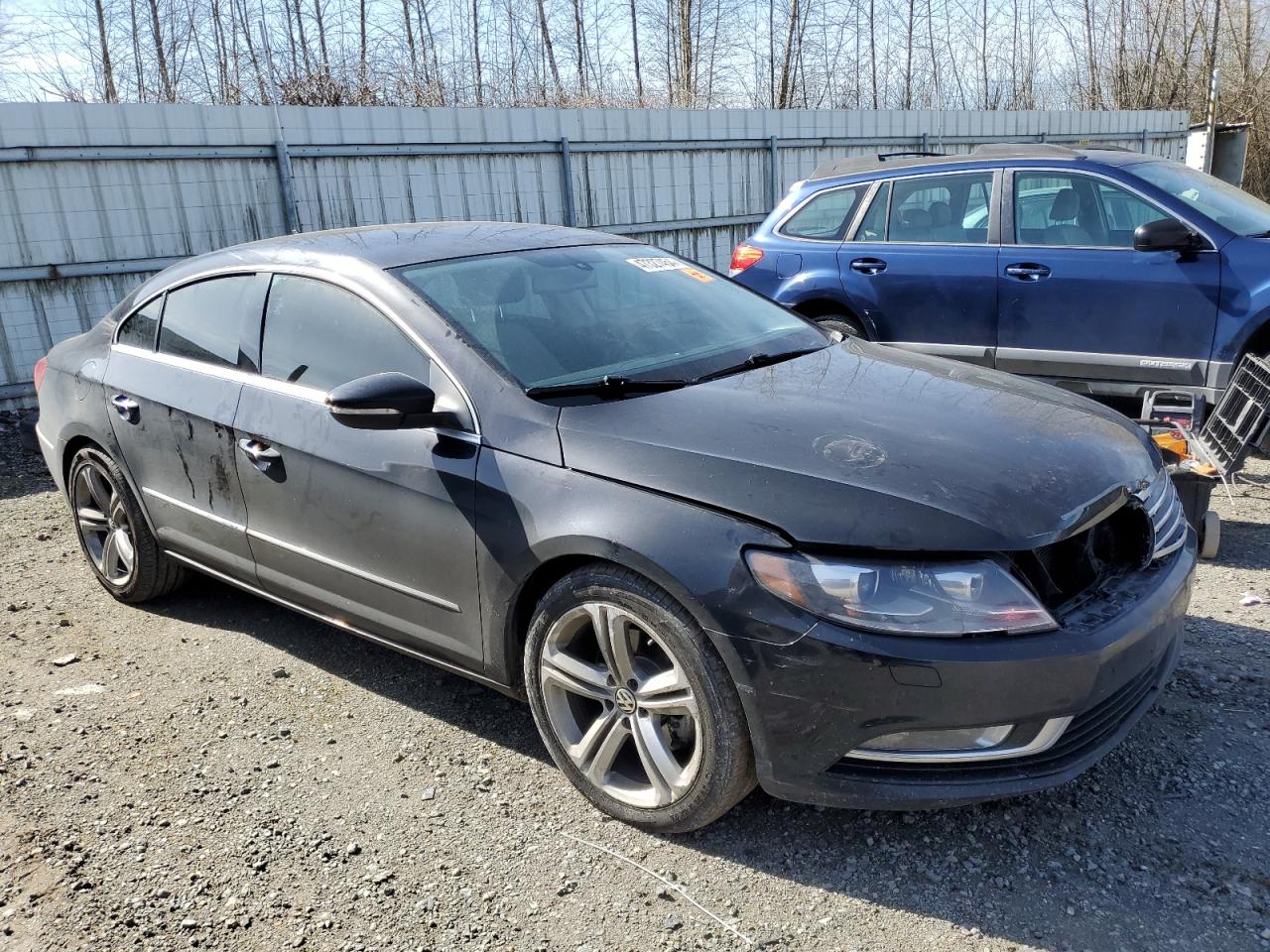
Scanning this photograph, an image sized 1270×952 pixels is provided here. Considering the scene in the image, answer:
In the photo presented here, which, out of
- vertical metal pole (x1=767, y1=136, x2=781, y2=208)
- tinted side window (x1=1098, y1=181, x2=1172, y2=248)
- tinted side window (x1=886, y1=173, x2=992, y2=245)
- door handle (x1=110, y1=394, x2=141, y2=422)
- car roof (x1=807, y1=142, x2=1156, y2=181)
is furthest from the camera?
vertical metal pole (x1=767, y1=136, x2=781, y2=208)

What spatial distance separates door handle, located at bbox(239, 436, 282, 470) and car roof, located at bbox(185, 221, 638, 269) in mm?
672

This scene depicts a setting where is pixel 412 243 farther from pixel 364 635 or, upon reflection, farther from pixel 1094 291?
pixel 1094 291

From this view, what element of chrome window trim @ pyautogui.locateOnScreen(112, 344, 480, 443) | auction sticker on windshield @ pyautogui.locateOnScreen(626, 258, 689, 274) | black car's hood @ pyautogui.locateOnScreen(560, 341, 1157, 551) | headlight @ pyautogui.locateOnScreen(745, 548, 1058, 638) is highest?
auction sticker on windshield @ pyautogui.locateOnScreen(626, 258, 689, 274)

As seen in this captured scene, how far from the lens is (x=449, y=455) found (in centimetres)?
300

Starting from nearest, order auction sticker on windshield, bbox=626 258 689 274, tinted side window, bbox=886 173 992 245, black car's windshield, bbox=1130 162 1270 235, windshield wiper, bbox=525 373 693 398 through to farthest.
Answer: windshield wiper, bbox=525 373 693 398 < auction sticker on windshield, bbox=626 258 689 274 < black car's windshield, bbox=1130 162 1270 235 < tinted side window, bbox=886 173 992 245

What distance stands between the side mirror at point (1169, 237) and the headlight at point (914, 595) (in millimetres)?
4248

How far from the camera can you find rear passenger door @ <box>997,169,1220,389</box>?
5.80 metres


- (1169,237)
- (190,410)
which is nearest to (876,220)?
(1169,237)

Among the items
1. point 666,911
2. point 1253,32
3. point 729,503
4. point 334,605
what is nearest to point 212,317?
point 334,605

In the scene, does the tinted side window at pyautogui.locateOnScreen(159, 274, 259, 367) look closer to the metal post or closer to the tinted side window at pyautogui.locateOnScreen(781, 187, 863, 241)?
the tinted side window at pyautogui.locateOnScreen(781, 187, 863, 241)

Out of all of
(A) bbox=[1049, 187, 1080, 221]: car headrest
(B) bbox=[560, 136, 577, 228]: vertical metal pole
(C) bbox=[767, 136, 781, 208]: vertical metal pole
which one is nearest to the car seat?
(A) bbox=[1049, 187, 1080, 221]: car headrest

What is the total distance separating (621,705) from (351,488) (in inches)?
44.8

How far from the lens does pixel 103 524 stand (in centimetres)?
460

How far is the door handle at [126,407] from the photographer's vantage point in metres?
4.09
